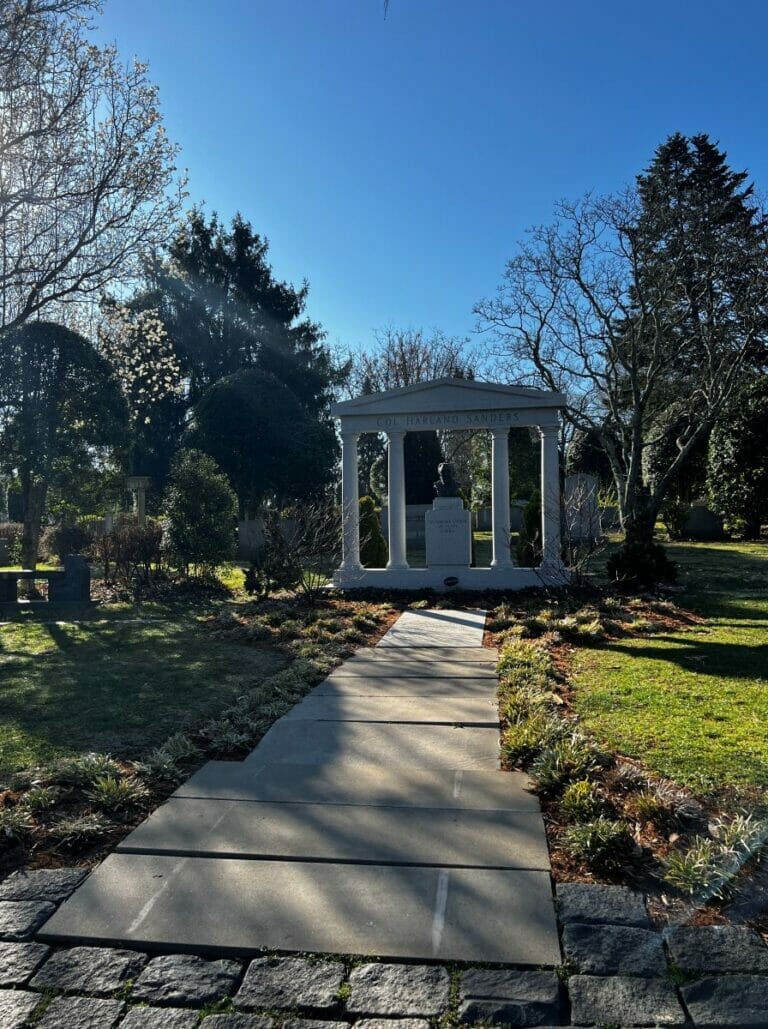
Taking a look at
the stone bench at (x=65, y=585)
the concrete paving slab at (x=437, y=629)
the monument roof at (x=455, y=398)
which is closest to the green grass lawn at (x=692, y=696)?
the concrete paving slab at (x=437, y=629)

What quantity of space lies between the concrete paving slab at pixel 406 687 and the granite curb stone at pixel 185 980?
375 cm

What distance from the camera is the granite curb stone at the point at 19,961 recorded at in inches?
98.7

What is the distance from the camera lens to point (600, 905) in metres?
2.84

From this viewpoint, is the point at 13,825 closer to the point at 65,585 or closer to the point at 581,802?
the point at 581,802

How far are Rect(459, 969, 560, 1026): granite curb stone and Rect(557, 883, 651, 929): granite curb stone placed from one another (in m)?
0.39

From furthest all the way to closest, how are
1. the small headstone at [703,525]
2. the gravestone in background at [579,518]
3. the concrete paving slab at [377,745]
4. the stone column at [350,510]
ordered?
the small headstone at [703,525] < the stone column at [350,510] < the gravestone in background at [579,518] < the concrete paving slab at [377,745]

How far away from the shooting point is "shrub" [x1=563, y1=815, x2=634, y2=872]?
3.15m

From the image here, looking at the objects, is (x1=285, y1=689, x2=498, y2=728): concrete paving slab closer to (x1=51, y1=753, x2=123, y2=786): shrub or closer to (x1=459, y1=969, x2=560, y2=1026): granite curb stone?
(x1=51, y1=753, x2=123, y2=786): shrub

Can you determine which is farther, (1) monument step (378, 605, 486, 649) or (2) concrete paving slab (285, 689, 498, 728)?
(1) monument step (378, 605, 486, 649)

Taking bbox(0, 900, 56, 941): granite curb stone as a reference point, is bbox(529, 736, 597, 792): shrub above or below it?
above

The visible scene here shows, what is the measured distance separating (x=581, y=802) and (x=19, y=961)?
2.50m

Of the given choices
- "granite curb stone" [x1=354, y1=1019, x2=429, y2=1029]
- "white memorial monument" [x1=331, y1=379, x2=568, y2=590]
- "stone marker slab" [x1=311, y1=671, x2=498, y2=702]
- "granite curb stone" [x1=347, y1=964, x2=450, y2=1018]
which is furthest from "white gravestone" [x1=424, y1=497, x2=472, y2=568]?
"granite curb stone" [x1=354, y1=1019, x2=429, y2=1029]

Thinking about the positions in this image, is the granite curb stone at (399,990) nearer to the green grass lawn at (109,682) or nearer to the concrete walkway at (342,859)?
the concrete walkway at (342,859)

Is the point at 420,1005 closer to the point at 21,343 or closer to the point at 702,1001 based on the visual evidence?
the point at 702,1001
